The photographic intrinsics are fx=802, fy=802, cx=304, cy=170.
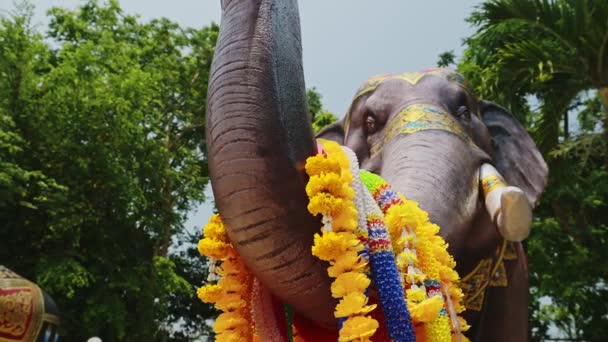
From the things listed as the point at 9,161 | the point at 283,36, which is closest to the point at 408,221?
the point at 283,36

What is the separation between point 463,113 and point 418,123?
327 millimetres

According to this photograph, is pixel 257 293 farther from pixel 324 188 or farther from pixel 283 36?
pixel 283 36

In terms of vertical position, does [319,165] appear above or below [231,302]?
above

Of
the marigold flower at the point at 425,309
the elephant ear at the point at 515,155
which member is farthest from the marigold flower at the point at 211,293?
the elephant ear at the point at 515,155

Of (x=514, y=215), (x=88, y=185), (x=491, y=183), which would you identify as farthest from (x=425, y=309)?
(x=88, y=185)

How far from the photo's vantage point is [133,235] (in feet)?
44.8

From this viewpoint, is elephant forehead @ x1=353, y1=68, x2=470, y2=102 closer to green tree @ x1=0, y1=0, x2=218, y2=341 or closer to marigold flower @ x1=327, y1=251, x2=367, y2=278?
marigold flower @ x1=327, y1=251, x2=367, y2=278

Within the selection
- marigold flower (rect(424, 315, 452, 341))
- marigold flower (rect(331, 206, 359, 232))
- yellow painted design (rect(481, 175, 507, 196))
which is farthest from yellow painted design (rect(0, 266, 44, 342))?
marigold flower (rect(331, 206, 359, 232))

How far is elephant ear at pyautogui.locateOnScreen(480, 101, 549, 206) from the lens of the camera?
348 cm

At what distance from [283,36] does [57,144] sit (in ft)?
37.3

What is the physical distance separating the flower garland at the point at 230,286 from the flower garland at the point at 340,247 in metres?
0.23

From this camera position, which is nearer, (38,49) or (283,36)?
(283,36)

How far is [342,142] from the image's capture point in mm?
3480

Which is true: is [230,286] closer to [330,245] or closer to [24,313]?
[330,245]
